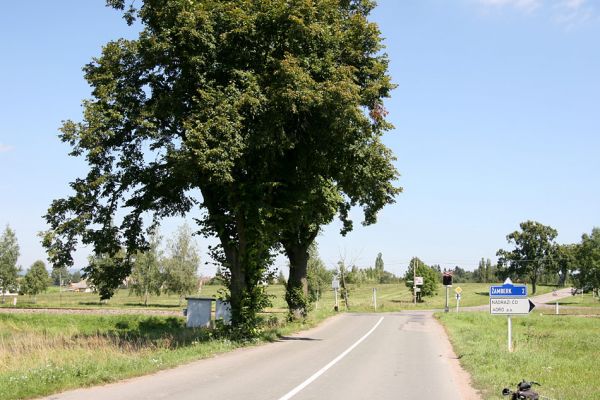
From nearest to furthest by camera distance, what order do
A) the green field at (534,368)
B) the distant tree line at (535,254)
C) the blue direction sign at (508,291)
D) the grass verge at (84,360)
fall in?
1. the grass verge at (84,360)
2. the green field at (534,368)
3. the blue direction sign at (508,291)
4. the distant tree line at (535,254)

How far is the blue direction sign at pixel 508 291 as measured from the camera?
17.0 m

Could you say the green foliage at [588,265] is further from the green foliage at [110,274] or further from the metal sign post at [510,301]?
the green foliage at [110,274]

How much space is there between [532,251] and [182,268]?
88.6 m

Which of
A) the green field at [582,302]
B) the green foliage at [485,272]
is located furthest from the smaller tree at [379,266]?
the green field at [582,302]

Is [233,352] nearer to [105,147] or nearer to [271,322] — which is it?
[105,147]

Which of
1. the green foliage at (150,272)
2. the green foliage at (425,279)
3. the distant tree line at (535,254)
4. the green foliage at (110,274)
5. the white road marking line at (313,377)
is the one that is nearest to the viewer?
the white road marking line at (313,377)

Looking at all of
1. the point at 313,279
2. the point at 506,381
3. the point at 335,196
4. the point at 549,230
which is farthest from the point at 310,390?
the point at 549,230

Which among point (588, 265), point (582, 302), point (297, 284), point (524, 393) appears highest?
point (588, 265)

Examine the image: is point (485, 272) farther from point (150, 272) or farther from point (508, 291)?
point (508, 291)

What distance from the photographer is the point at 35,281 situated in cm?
8300

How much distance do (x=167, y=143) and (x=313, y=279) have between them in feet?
→ 133

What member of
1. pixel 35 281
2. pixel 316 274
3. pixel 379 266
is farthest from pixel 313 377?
pixel 379 266

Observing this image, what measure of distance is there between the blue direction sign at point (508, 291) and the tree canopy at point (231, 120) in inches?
288

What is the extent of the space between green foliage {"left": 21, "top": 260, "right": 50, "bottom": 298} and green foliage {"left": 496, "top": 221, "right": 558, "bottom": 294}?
9859 centimetres
